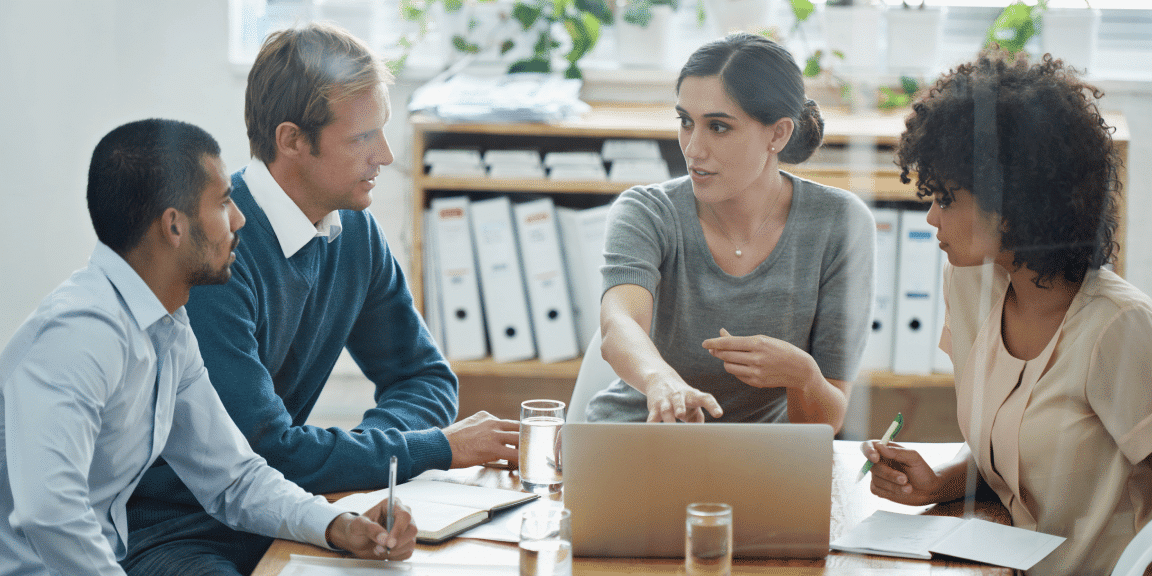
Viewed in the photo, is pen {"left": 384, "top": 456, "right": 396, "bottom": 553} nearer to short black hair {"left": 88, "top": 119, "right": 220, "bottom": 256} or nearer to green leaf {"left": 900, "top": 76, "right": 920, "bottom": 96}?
short black hair {"left": 88, "top": 119, "right": 220, "bottom": 256}

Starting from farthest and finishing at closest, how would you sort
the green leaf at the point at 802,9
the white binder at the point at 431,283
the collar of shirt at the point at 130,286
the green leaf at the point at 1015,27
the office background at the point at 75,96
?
the white binder at the point at 431,283, the green leaf at the point at 802,9, the office background at the point at 75,96, the green leaf at the point at 1015,27, the collar of shirt at the point at 130,286

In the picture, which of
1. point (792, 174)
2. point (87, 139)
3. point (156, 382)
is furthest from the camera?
point (792, 174)

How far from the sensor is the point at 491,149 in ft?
6.01

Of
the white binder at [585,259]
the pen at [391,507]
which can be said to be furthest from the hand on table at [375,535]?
the white binder at [585,259]

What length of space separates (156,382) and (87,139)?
381mm

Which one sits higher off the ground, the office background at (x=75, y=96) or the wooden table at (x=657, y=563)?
the office background at (x=75, y=96)

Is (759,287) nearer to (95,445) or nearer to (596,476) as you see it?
(596,476)

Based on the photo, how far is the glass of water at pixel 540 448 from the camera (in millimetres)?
975

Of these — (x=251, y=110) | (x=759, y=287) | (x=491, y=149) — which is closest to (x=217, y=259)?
(x=251, y=110)

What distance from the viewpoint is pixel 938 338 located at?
1.12 meters

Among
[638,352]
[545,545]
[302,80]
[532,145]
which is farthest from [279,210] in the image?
[532,145]

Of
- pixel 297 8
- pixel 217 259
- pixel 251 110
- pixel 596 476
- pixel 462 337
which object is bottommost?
pixel 462 337

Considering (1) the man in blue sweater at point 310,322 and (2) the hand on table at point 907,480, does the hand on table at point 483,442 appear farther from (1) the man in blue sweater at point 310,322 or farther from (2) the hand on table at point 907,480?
(2) the hand on table at point 907,480

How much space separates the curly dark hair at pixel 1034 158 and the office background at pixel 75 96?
0.84 m
